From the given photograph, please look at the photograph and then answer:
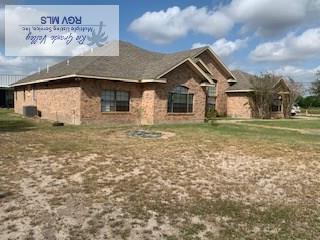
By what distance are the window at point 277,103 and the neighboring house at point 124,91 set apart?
1166 centimetres

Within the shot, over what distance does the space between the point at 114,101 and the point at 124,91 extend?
106 cm

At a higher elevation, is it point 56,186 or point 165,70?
point 165,70

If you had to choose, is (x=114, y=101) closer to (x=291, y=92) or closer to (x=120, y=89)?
(x=120, y=89)

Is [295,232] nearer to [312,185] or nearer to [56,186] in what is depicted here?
[312,185]

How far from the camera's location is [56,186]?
7066mm

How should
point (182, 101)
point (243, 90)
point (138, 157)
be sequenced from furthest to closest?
point (243, 90) < point (182, 101) < point (138, 157)

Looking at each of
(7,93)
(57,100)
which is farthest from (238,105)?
(7,93)

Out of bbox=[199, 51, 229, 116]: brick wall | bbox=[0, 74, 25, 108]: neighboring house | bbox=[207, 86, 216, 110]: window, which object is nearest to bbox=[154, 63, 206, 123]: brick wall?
bbox=[207, 86, 216, 110]: window

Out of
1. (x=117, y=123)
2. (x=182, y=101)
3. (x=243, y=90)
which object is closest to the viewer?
(x=117, y=123)

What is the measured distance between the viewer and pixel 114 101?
21422 mm

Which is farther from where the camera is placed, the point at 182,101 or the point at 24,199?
the point at 182,101

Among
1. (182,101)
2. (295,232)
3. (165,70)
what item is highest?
(165,70)

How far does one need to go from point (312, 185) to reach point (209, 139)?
22.9 ft

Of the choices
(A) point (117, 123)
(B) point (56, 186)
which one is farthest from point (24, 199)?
(A) point (117, 123)
